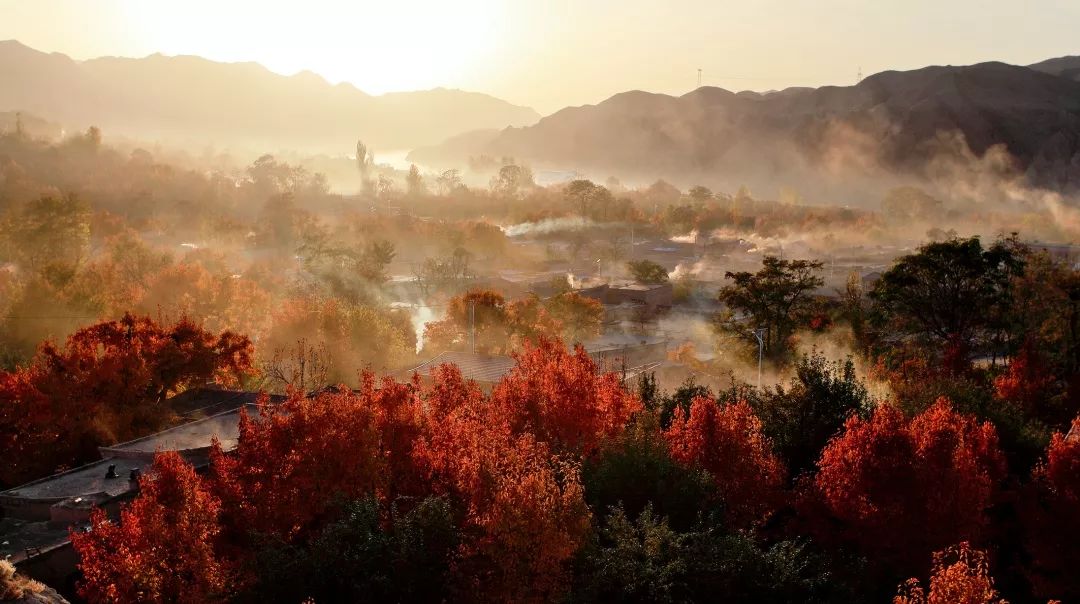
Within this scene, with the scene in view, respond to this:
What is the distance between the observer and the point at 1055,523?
26.9 metres

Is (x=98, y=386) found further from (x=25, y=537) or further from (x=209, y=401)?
(x=25, y=537)

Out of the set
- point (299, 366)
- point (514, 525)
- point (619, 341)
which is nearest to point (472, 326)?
point (619, 341)

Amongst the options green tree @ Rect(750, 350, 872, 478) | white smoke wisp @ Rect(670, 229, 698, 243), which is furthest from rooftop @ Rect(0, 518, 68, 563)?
white smoke wisp @ Rect(670, 229, 698, 243)

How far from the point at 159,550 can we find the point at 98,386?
18.0 metres

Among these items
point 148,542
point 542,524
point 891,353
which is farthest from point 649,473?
point 891,353

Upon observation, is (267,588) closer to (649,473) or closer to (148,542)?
(148,542)

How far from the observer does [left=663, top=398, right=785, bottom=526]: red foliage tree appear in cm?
2705

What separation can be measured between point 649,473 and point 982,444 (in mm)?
10801

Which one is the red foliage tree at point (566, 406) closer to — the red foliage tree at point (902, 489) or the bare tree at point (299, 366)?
the red foliage tree at point (902, 489)

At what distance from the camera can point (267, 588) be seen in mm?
19578

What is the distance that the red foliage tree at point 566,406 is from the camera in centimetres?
3189

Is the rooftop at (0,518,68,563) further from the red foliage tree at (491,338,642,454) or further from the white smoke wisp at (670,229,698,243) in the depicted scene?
the white smoke wisp at (670,229,698,243)

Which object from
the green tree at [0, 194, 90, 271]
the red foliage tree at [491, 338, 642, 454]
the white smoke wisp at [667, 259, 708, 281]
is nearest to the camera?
the red foliage tree at [491, 338, 642, 454]

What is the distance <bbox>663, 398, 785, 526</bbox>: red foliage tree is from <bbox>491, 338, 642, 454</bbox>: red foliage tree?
2923 millimetres
